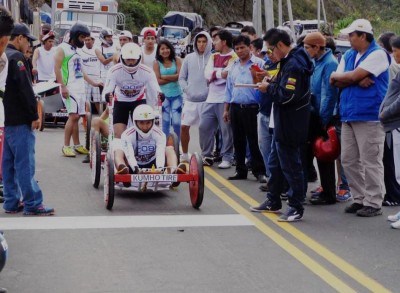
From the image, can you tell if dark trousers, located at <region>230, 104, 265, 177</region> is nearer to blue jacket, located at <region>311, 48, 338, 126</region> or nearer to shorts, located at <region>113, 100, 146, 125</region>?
shorts, located at <region>113, 100, 146, 125</region>

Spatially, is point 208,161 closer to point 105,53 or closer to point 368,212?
point 368,212

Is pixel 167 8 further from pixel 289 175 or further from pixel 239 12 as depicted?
pixel 289 175

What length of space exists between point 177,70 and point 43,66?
6.27 m

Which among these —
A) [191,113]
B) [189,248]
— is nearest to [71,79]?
[191,113]

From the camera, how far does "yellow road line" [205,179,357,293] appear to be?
283 inches

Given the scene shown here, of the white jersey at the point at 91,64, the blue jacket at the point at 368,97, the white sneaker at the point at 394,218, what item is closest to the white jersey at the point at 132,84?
the blue jacket at the point at 368,97

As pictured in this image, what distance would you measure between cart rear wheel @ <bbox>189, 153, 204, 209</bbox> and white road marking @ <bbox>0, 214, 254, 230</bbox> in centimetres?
31

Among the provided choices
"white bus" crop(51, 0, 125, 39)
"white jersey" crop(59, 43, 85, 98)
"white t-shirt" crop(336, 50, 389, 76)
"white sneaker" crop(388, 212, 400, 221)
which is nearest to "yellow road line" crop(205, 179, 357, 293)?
"white sneaker" crop(388, 212, 400, 221)

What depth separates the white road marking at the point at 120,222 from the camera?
922 cm

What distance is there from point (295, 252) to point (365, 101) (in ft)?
7.80

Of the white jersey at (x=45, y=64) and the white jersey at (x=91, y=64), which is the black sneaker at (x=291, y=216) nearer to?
the white jersey at (x=91, y=64)

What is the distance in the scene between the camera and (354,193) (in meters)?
10.3

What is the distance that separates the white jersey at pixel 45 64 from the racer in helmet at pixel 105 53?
3.71 feet

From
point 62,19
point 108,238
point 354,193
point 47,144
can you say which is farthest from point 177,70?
point 62,19
